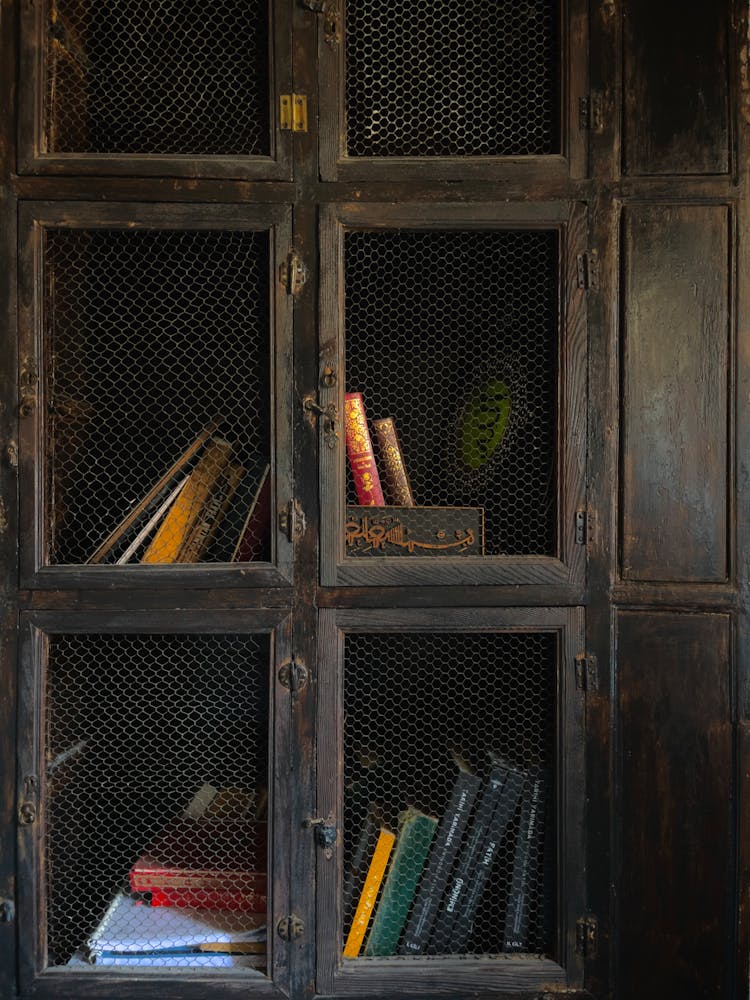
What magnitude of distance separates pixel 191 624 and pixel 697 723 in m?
1.04

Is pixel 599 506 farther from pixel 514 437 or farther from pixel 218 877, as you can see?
pixel 218 877

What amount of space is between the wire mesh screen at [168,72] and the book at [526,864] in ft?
4.73

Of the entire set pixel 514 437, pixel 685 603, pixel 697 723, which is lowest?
pixel 697 723

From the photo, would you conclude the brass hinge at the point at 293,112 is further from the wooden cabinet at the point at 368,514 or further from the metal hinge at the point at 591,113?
the metal hinge at the point at 591,113

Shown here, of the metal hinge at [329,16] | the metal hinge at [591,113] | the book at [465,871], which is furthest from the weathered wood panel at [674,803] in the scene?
the metal hinge at [329,16]

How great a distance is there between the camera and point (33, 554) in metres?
1.46

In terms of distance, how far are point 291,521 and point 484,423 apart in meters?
0.47

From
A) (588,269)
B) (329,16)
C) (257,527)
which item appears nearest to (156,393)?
(257,527)

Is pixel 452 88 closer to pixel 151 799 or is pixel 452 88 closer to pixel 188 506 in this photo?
pixel 188 506

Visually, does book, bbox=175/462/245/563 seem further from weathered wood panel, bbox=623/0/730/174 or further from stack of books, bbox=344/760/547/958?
weathered wood panel, bbox=623/0/730/174

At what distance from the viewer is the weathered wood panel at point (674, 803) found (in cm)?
146

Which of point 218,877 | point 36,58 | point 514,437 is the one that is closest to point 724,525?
point 514,437

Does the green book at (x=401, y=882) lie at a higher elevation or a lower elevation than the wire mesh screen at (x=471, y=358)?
lower

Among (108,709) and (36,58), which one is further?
(108,709)
